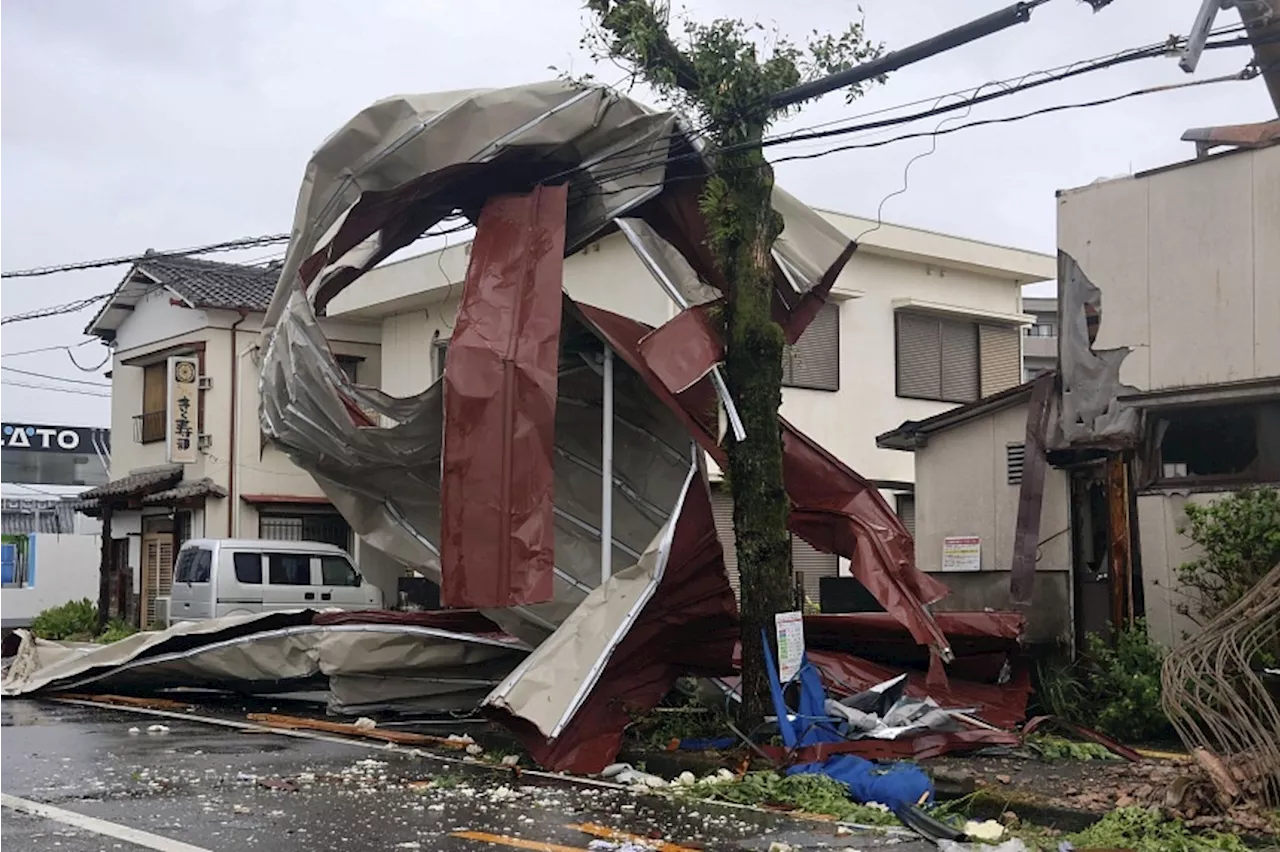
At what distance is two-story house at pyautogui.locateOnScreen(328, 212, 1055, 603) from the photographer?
72.8ft

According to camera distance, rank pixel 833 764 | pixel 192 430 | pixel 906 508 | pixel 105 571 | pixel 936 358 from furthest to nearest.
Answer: pixel 105 571
pixel 192 430
pixel 936 358
pixel 906 508
pixel 833 764

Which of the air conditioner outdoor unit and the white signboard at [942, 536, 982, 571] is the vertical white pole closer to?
the white signboard at [942, 536, 982, 571]

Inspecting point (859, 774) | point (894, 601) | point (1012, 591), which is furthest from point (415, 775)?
point (1012, 591)

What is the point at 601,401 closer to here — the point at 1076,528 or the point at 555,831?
the point at 1076,528

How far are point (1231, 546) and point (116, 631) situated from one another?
68.9 feet

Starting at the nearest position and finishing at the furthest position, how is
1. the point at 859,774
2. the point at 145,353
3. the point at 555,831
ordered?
the point at 555,831 → the point at 859,774 → the point at 145,353

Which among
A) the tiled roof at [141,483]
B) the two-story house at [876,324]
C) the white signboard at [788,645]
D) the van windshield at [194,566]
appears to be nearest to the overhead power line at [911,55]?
the white signboard at [788,645]

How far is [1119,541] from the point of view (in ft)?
40.8

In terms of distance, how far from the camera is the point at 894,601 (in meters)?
11.0

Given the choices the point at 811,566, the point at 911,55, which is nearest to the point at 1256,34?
the point at 911,55

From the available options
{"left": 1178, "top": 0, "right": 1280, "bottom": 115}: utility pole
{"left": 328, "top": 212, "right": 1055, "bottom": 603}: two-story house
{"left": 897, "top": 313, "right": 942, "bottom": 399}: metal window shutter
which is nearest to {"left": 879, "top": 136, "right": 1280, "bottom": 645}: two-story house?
{"left": 1178, "top": 0, "right": 1280, "bottom": 115}: utility pole

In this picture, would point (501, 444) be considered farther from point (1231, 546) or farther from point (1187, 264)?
point (1187, 264)

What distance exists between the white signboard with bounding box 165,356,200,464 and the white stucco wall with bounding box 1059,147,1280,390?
18.9 metres

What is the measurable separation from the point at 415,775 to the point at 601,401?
16.0ft
